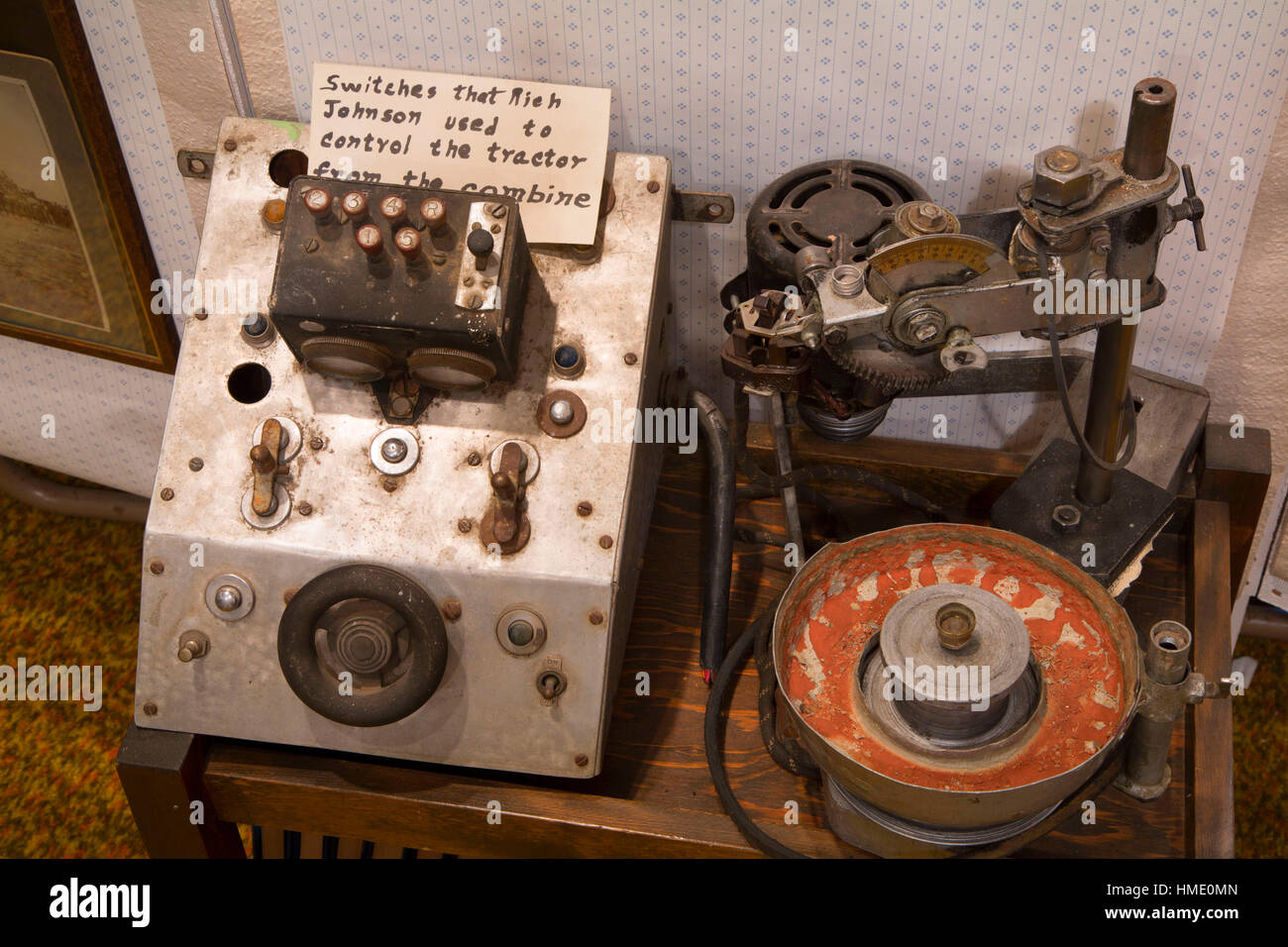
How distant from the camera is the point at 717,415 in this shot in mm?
1433

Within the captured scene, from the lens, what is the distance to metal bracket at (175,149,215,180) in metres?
1.53

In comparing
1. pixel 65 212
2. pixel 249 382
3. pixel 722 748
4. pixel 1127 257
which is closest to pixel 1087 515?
pixel 1127 257

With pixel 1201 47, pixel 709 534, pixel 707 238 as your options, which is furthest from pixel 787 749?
pixel 1201 47

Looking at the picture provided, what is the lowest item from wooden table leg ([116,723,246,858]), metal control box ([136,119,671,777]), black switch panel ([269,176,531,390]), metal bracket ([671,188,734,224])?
wooden table leg ([116,723,246,858])

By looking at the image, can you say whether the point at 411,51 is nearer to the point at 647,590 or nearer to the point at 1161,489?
the point at 647,590

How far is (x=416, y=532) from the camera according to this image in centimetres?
129

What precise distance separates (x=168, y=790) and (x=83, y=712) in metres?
0.77

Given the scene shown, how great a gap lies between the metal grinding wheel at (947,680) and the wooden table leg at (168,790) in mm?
647

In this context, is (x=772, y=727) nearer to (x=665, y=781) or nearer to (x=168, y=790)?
(x=665, y=781)

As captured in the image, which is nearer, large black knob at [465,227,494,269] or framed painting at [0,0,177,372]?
large black knob at [465,227,494,269]

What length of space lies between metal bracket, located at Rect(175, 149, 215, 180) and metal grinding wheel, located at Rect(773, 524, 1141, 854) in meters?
0.88

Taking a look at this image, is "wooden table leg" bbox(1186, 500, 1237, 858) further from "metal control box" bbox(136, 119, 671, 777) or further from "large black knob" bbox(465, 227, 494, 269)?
"large black knob" bbox(465, 227, 494, 269)

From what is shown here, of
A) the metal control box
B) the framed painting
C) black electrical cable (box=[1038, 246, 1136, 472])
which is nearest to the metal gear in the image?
black electrical cable (box=[1038, 246, 1136, 472])

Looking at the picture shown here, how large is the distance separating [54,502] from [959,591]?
5.44 feet
